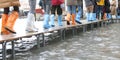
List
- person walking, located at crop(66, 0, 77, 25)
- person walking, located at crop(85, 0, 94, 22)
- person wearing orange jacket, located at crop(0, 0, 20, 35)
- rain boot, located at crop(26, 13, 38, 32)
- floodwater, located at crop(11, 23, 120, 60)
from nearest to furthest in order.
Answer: floodwater, located at crop(11, 23, 120, 60) → person wearing orange jacket, located at crop(0, 0, 20, 35) → rain boot, located at crop(26, 13, 38, 32) → person walking, located at crop(66, 0, 77, 25) → person walking, located at crop(85, 0, 94, 22)

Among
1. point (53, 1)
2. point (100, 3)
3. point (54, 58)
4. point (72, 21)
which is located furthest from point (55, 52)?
point (100, 3)

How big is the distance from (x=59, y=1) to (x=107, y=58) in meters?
4.76

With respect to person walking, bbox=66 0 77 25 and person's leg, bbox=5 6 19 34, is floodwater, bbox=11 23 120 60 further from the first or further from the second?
person walking, bbox=66 0 77 25

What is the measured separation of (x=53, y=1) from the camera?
11.0m

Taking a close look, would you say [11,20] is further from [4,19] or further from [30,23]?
[30,23]

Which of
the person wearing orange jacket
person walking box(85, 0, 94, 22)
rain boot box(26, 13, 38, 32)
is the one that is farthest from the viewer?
person walking box(85, 0, 94, 22)

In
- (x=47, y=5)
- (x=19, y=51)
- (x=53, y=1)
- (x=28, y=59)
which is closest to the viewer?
(x=28, y=59)

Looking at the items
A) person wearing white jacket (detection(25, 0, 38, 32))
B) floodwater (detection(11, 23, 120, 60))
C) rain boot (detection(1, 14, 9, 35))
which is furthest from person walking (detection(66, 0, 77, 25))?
rain boot (detection(1, 14, 9, 35))

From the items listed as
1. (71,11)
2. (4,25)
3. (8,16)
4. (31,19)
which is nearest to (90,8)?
(71,11)

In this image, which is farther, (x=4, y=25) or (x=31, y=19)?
(x=31, y=19)

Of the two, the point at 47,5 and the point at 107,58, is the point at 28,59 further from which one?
the point at 47,5

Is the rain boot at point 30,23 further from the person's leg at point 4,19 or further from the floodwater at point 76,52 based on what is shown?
the person's leg at point 4,19

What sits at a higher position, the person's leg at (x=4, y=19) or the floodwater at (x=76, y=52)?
the person's leg at (x=4, y=19)

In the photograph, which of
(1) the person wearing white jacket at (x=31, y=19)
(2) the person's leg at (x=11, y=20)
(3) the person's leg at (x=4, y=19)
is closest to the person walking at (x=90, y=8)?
(1) the person wearing white jacket at (x=31, y=19)
